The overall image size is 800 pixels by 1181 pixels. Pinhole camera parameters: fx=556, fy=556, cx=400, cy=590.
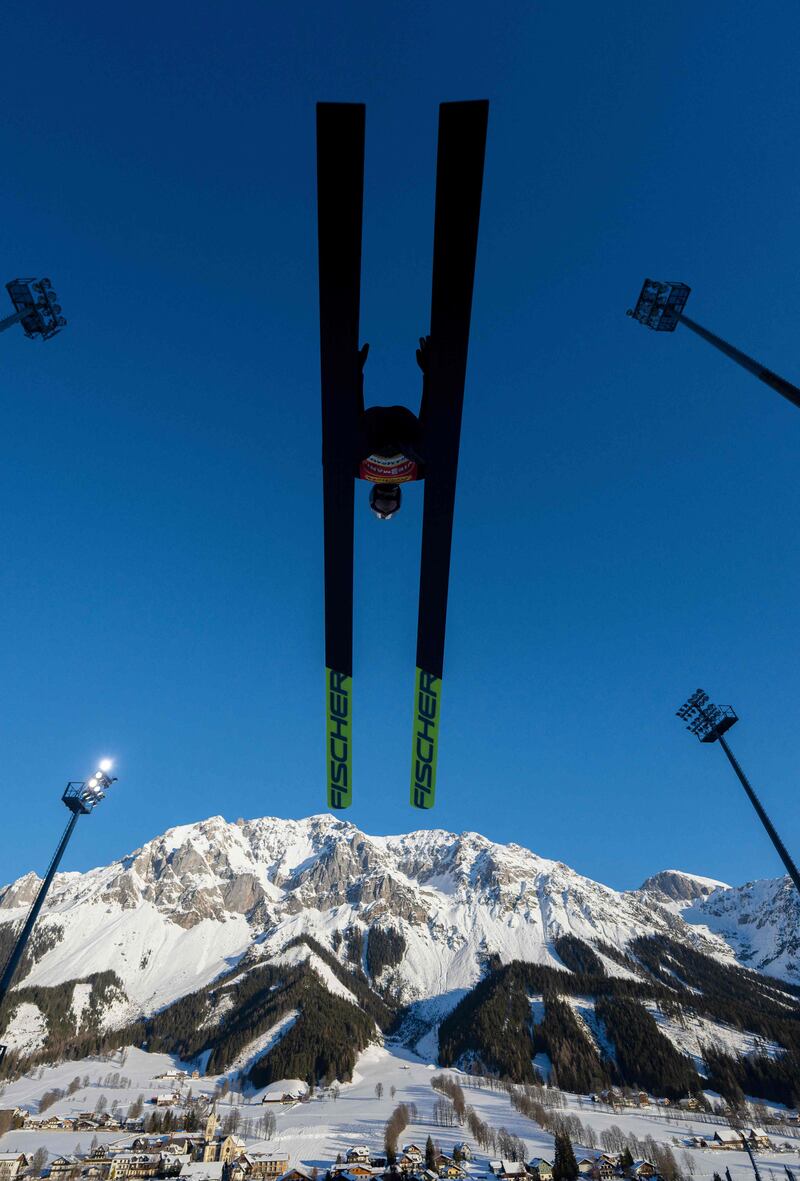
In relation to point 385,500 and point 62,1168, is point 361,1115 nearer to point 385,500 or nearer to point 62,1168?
point 62,1168

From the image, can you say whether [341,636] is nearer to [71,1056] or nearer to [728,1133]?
[728,1133]

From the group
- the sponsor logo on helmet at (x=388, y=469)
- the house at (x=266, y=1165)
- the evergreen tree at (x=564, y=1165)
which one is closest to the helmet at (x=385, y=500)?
the sponsor logo on helmet at (x=388, y=469)

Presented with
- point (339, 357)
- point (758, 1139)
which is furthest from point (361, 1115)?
point (339, 357)

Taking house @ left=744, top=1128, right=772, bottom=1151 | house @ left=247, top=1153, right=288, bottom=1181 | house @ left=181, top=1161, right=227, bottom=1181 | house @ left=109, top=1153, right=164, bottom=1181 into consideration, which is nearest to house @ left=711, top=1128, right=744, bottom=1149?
house @ left=744, top=1128, right=772, bottom=1151

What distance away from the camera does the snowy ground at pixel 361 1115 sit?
7996cm

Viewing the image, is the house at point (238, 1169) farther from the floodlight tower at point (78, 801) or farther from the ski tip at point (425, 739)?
the ski tip at point (425, 739)

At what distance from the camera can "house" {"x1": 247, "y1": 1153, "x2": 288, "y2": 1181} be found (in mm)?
69875

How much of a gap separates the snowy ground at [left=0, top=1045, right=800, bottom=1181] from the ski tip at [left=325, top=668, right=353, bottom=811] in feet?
285

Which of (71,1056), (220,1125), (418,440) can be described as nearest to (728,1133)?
(220,1125)

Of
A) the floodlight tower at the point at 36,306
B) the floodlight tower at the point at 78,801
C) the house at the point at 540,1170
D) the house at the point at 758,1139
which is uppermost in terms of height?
the floodlight tower at the point at 36,306

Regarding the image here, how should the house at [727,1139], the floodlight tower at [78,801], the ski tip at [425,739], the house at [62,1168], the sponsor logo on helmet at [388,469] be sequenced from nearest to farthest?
1. the sponsor logo on helmet at [388,469]
2. the ski tip at [425,739]
3. the floodlight tower at [78,801]
4. the house at [62,1168]
5. the house at [727,1139]

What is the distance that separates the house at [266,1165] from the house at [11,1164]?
27496 mm

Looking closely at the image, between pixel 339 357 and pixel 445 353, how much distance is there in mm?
1361

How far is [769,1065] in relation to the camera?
127 meters
